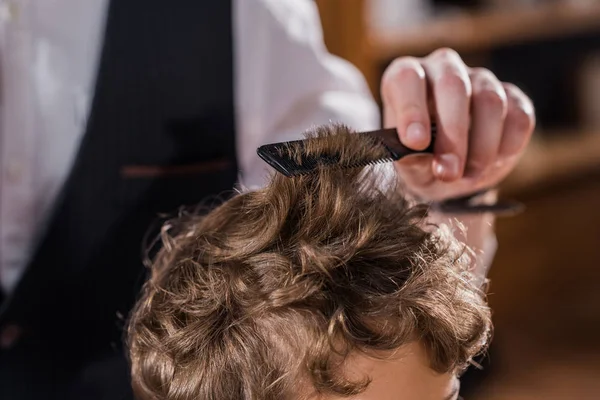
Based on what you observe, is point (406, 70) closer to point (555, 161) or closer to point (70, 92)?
point (70, 92)

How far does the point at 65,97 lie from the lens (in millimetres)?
1122

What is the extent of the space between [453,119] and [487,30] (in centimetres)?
229

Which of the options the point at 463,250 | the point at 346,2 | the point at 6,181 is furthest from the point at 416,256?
the point at 346,2

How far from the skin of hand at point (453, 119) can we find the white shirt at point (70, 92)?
0.28 meters

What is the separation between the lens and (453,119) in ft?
2.71

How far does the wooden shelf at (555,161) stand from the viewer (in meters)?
2.85

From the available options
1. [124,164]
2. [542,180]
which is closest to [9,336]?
[124,164]

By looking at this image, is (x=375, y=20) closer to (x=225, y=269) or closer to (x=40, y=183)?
(x=40, y=183)

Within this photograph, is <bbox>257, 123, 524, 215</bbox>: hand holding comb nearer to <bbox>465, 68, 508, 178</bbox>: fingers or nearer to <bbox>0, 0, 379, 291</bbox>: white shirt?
<bbox>465, 68, 508, 178</bbox>: fingers

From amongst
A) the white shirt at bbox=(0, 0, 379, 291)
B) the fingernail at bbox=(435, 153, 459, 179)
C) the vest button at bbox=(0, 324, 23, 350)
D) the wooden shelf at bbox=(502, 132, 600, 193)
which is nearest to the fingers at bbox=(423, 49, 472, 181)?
the fingernail at bbox=(435, 153, 459, 179)

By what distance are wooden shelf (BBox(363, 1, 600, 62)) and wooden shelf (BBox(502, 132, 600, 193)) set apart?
0.41 metres

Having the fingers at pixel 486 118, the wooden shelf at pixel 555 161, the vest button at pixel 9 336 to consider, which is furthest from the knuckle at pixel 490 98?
the wooden shelf at pixel 555 161

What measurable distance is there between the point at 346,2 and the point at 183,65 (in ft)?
3.92

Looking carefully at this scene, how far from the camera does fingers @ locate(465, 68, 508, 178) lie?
844 mm
